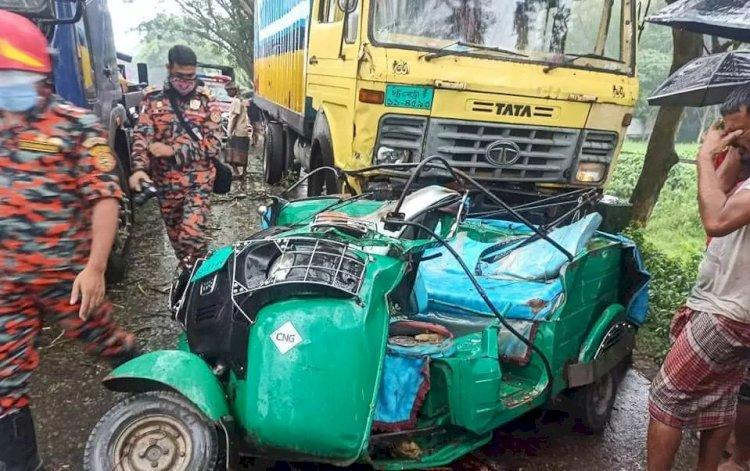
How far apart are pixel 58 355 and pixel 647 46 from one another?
1967 inches

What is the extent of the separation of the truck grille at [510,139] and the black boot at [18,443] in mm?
3183

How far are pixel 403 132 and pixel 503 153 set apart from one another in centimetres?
85

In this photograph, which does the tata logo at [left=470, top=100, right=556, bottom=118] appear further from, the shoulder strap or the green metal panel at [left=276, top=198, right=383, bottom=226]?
the shoulder strap

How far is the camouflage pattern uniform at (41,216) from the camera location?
2092 millimetres

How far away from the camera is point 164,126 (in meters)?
3.95

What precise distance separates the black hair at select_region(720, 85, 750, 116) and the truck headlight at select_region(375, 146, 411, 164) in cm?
250

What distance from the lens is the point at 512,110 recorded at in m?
4.55

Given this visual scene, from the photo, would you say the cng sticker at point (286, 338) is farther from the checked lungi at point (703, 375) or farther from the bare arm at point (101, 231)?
the checked lungi at point (703, 375)

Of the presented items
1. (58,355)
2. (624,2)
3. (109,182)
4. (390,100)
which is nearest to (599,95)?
(624,2)

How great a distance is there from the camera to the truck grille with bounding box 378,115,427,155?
4.42 metres

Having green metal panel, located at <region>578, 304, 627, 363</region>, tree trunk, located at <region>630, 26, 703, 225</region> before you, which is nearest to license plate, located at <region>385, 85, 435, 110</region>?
green metal panel, located at <region>578, 304, 627, 363</region>

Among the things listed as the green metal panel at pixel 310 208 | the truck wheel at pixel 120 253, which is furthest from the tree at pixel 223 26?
the green metal panel at pixel 310 208

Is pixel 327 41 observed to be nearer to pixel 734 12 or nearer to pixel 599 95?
pixel 599 95

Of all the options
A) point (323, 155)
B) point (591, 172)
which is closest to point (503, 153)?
point (591, 172)
